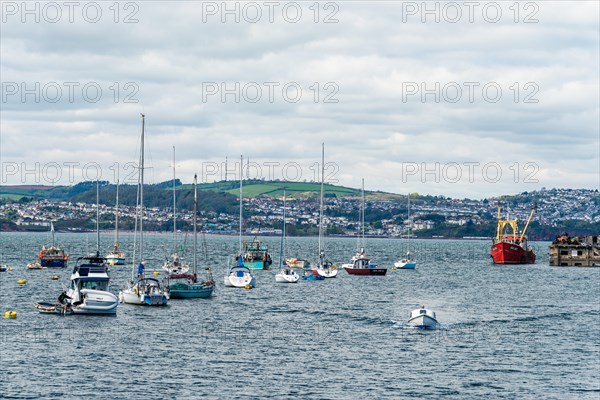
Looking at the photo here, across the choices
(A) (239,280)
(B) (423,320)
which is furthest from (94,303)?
(A) (239,280)

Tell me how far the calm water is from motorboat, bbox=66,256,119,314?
131 cm

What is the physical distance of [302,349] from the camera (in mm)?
82625

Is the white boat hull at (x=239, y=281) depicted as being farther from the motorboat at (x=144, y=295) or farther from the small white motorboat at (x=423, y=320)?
the small white motorboat at (x=423, y=320)

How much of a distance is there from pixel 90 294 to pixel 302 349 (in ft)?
84.8

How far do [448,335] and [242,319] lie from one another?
22599 mm

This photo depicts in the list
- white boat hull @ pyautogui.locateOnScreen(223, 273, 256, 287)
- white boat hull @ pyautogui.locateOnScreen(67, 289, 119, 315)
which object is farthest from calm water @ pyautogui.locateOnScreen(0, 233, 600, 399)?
white boat hull @ pyautogui.locateOnScreen(223, 273, 256, 287)

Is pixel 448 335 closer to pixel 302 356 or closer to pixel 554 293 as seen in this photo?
pixel 302 356

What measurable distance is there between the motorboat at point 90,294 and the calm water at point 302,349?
1307mm

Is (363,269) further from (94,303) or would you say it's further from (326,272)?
(94,303)

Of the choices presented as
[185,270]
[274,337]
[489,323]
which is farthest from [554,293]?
[274,337]

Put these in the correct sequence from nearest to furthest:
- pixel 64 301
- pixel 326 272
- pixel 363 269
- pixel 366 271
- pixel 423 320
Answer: pixel 423 320 → pixel 64 301 → pixel 326 272 → pixel 363 269 → pixel 366 271

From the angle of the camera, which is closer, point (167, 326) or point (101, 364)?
point (101, 364)

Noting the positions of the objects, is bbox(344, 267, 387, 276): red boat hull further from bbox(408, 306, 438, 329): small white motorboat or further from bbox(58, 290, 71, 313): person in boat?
bbox(58, 290, 71, 313): person in boat

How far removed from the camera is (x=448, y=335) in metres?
92.9
